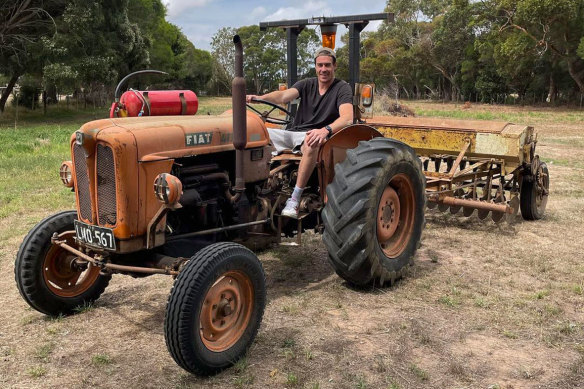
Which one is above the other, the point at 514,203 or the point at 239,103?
the point at 239,103

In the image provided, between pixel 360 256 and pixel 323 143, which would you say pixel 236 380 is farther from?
pixel 323 143

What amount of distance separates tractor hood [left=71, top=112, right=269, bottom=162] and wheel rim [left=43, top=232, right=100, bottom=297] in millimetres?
959

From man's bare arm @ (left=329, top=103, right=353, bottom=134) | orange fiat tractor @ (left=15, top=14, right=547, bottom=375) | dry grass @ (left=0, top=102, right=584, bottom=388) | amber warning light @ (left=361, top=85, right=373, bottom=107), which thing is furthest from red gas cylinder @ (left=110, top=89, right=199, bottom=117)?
amber warning light @ (left=361, top=85, right=373, bottom=107)

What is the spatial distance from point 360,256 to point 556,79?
42401 millimetres

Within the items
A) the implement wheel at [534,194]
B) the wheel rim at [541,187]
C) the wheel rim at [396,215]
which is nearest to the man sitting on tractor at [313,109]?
the wheel rim at [396,215]

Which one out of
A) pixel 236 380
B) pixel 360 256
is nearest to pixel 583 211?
pixel 360 256

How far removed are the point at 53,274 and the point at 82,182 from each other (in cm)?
88

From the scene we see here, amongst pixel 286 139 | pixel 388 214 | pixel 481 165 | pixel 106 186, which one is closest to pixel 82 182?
pixel 106 186

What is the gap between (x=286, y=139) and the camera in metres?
5.09

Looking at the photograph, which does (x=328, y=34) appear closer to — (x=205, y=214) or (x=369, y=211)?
(x=369, y=211)

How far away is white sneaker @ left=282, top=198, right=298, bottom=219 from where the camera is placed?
4.66 m

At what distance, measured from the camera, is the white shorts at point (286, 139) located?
198 inches

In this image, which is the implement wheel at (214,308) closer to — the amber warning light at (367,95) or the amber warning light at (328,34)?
the amber warning light at (367,95)

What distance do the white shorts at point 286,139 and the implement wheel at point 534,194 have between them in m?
3.63
